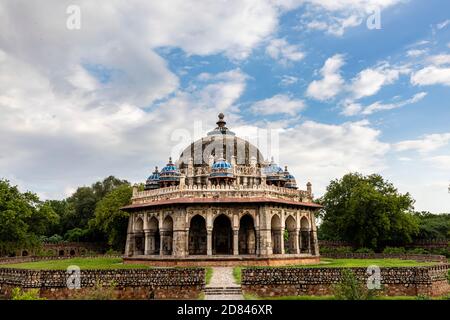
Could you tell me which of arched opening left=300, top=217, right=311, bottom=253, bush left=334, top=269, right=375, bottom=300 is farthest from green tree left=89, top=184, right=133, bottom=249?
bush left=334, top=269, right=375, bottom=300

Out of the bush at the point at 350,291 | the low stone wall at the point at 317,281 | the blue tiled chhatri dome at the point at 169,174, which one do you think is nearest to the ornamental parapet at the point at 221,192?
the blue tiled chhatri dome at the point at 169,174

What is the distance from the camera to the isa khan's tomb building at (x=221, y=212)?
3000 cm

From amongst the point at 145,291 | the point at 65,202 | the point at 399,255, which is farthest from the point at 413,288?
the point at 65,202

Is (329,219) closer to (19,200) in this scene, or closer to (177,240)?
(177,240)

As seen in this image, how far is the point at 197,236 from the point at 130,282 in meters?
13.8

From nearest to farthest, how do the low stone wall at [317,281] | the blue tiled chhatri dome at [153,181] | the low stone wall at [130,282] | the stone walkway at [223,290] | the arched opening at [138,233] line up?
the stone walkway at [223,290] < the low stone wall at [130,282] < the low stone wall at [317,281] < the arched opening at [138,233] < the blue tiled chhatri dome at [153,181]

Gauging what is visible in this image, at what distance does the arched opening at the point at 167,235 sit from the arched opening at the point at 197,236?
68.7 inches

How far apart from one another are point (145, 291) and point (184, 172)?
17.0m

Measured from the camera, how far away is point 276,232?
32.5m

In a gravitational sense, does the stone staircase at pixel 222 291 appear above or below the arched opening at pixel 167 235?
below

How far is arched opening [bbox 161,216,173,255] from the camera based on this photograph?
32122 mm

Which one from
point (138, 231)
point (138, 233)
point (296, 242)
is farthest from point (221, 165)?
point (138, 233)

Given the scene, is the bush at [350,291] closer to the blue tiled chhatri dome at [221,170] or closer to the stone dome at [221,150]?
the blue tiled chhatri dome at [221,170]
